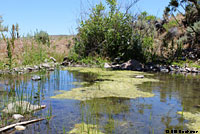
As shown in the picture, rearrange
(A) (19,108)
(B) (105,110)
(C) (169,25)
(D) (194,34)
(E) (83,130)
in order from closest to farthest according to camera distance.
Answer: (E) (83,130)
(A) (19,108)
(B) (105,110)
(D) (194,34)
(C) (169,25)

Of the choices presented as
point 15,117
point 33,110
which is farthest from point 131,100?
point 15,117

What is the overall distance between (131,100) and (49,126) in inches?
85.2

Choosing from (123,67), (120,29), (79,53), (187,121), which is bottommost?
(187,121)

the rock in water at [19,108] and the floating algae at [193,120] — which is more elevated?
the rock in water at [19,108]

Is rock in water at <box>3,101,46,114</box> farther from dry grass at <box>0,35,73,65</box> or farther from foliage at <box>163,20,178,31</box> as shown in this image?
foliage at <box>163,20,178,31</box>

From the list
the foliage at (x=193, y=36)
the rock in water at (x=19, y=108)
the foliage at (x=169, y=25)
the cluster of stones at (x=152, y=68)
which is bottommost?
the rock in water at (x=19, y=108)

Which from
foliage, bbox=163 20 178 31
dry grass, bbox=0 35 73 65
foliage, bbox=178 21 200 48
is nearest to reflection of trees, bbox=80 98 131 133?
dry grass, bbox=0 35 73 65

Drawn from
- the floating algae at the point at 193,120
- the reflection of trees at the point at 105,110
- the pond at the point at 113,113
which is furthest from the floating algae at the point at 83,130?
the floating algae at the point at 193,120

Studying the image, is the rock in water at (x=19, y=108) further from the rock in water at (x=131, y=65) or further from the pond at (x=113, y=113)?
the rock in water at (x=131, y=65)

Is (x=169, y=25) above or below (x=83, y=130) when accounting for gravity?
above

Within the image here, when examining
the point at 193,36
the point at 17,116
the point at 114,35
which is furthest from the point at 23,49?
the point at 193,36

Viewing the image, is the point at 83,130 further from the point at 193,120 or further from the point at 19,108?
the point at 193,120

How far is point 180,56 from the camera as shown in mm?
12453

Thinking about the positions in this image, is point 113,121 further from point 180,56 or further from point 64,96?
point 180,56
